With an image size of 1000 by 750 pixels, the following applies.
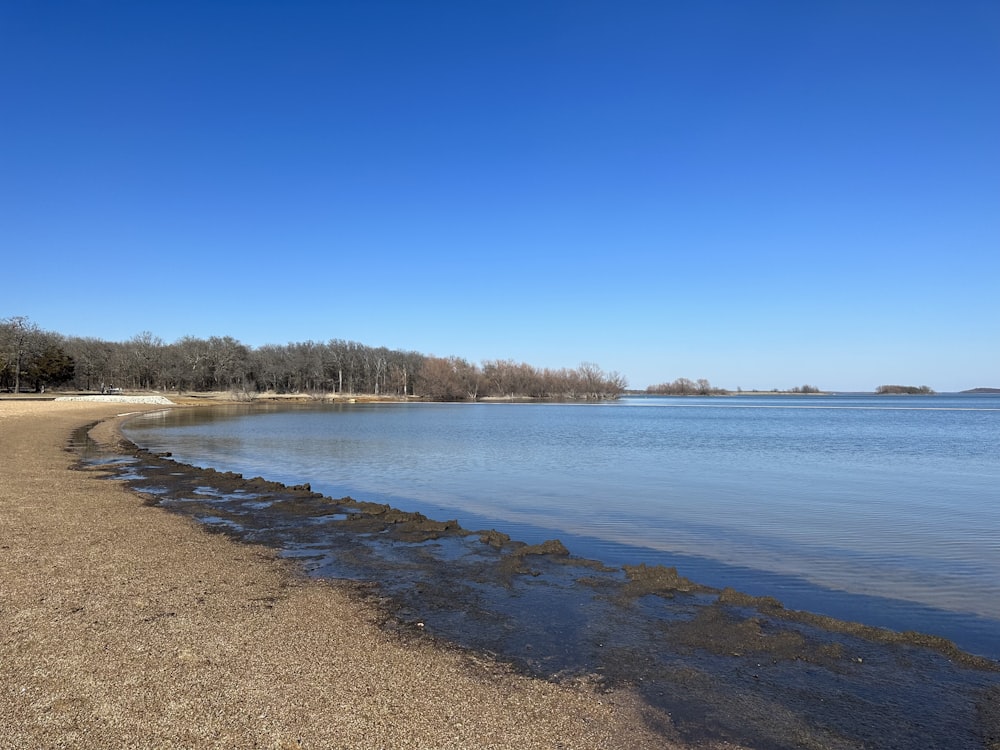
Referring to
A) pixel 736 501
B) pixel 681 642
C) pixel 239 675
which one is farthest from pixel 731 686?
pixel 736 501

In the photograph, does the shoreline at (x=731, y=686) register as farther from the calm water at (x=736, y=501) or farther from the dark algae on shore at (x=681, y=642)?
the calm water at (x=736, y=501)

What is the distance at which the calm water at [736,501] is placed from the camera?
8.43 m

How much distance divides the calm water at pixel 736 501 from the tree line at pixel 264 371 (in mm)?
59762

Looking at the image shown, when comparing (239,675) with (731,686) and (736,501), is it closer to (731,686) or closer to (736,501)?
(731,686)

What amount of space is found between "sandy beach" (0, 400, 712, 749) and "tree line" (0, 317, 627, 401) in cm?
7952

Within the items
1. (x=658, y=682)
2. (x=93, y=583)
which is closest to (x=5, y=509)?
(x=93, y=583)

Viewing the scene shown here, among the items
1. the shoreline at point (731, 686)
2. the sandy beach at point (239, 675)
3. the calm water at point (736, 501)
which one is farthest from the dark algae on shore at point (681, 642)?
the calm water at point (736, 501)

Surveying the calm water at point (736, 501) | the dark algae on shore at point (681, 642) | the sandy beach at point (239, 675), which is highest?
the sandy beach at point (239, 675)

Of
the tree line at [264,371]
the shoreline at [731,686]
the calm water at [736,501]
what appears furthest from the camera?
the tree line at [264,371]

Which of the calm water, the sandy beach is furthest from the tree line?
the sandy beach

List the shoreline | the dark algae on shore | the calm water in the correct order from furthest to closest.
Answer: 1. the calm water
2. the dark algae on shore
3. the shoreline

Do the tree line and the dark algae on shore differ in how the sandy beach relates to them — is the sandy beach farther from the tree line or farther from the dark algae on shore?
the tree line

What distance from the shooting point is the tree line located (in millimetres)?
78000

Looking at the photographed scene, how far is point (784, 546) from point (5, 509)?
13814 mm
